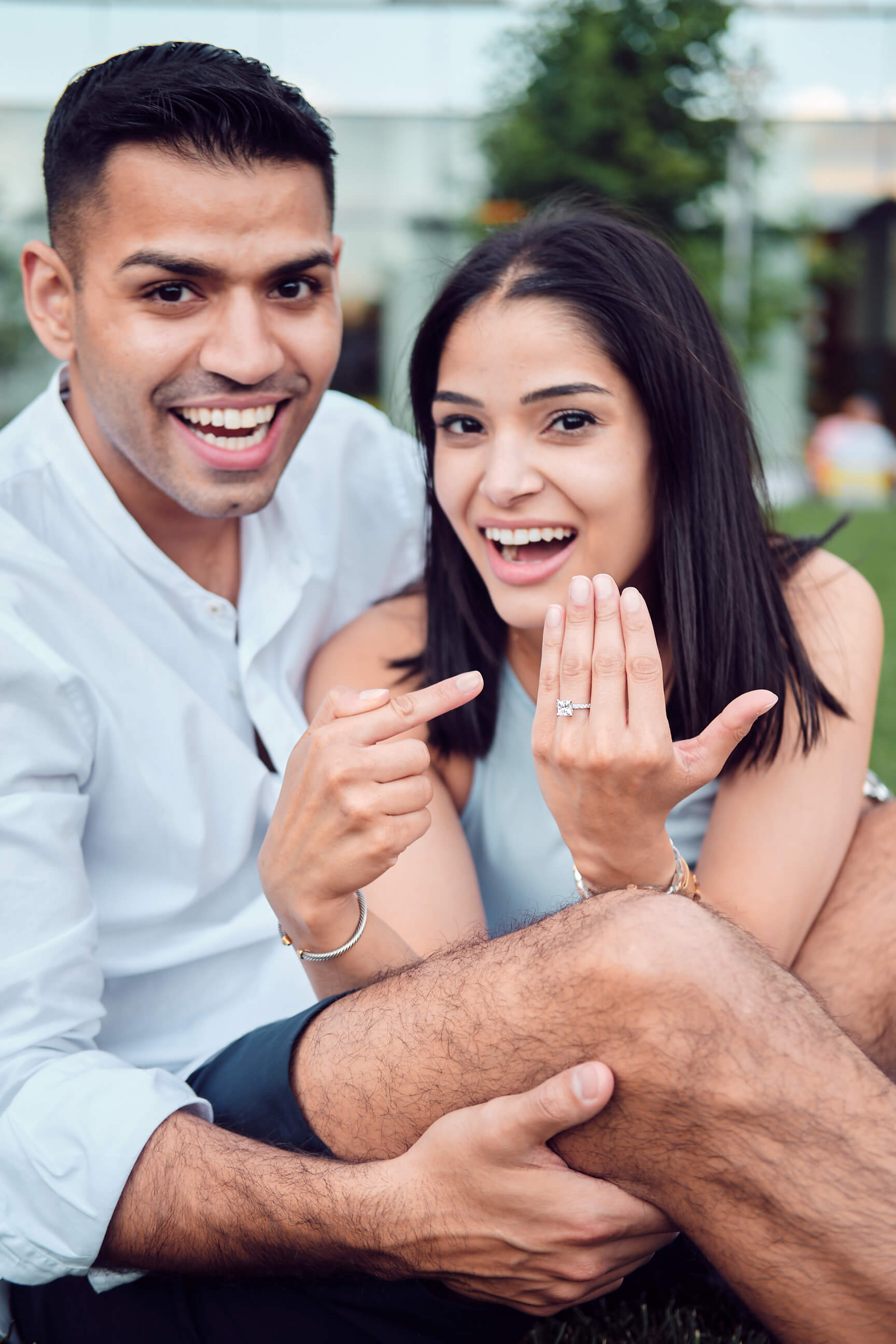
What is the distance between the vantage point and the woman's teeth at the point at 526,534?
97.3 inches

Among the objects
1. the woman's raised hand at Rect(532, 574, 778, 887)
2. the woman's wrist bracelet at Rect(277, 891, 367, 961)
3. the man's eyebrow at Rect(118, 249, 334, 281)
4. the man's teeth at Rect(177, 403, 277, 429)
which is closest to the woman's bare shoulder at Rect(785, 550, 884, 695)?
the woman's raised hand at Rect(532, 574, 778, 887)

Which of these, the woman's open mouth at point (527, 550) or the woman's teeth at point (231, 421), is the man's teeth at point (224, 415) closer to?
the woman's teeth at point (231, 421)

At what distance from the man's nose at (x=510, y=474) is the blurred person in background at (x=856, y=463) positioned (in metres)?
11.6

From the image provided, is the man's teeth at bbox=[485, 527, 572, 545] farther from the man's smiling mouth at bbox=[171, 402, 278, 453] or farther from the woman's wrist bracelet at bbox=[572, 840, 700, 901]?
the woman's wrist bracelet at bbox=[572, 840, 700, 901]

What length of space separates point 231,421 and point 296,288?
33cm

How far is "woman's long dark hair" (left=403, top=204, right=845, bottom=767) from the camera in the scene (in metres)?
2.46

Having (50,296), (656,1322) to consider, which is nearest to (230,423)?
(50,296)

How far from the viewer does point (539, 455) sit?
243 centimetres

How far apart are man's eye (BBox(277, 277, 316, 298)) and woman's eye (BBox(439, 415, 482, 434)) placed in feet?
1.30

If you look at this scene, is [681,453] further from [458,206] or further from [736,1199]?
[458,206]

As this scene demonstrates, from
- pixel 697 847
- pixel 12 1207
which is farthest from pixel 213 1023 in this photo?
pixel 697 847

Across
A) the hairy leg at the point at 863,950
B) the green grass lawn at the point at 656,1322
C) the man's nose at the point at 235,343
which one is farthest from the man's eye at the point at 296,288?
the green grass lawn at the point at 656,1322

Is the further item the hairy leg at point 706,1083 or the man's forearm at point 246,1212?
the man's forearm at point 246,1212

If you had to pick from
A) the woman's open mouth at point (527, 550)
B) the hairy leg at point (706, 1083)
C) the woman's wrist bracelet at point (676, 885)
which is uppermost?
the woman's open mouth at point (527, 550)
